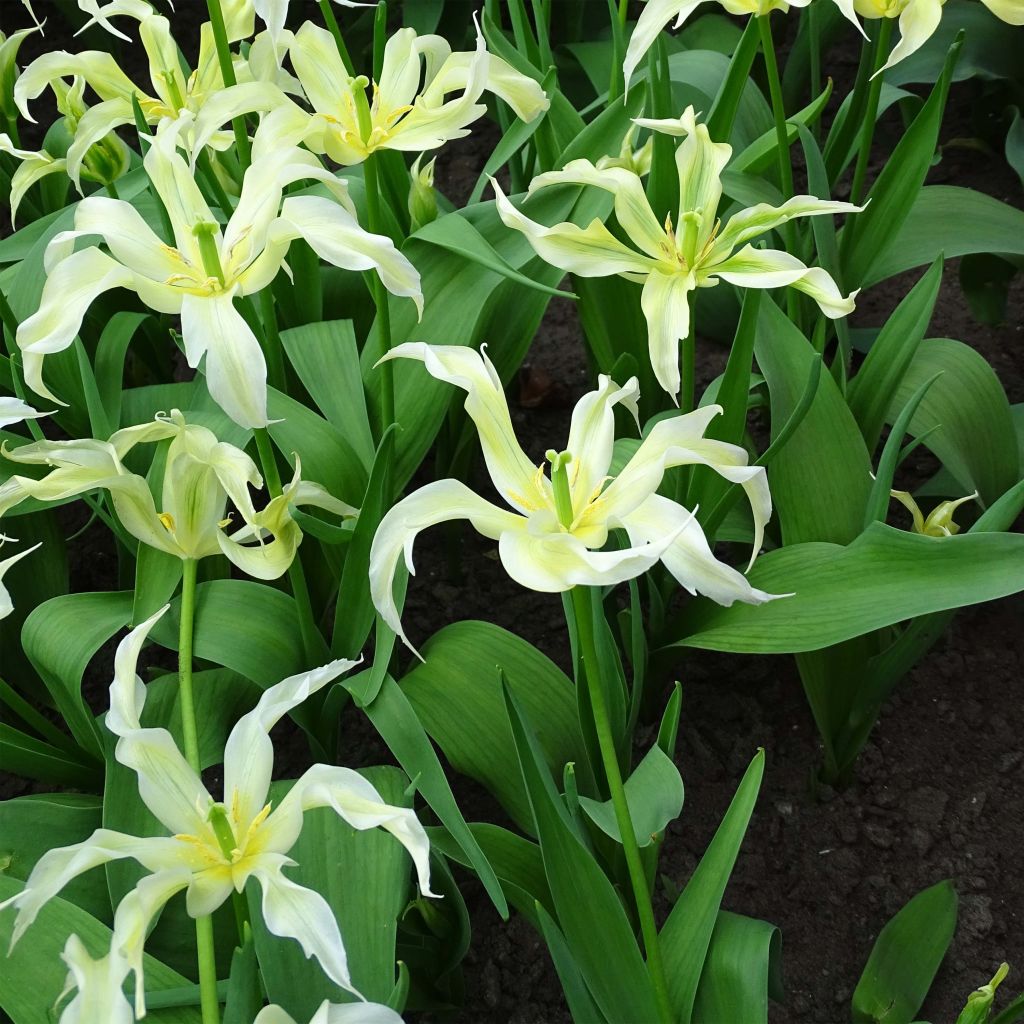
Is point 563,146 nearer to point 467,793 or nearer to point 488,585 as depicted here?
point 488,585

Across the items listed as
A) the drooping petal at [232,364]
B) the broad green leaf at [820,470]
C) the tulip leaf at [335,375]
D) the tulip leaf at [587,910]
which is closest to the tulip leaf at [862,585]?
the broad green leaf at [820,470]

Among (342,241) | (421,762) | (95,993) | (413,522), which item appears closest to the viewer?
(95,993)

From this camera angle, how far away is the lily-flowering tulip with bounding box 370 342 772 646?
2.54ft

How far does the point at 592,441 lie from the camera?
90cm

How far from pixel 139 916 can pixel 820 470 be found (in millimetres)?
829


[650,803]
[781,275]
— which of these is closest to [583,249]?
[781,275]

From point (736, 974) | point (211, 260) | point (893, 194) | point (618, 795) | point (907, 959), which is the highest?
point (211, 260)

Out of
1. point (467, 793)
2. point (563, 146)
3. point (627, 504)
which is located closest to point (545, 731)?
point (467, 793)

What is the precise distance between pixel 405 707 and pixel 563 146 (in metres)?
0.86

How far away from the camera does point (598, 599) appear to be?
1062 mm

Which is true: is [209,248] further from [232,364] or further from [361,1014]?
[361,1014]

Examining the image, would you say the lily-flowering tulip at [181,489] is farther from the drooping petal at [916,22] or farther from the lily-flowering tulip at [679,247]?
the drooping petal at [916,22]

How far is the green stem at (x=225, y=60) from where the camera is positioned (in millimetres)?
1125

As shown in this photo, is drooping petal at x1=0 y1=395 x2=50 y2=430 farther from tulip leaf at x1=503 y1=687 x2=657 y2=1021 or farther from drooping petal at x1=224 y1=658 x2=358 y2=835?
tulip leaf at x1=503 y1=687 x2=657 y2=1021
